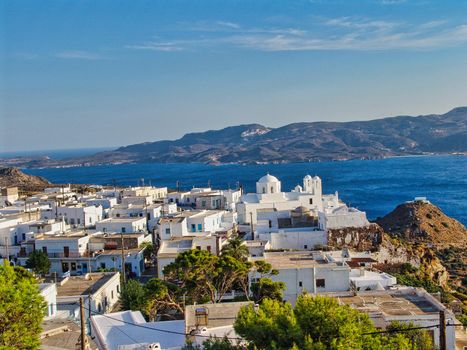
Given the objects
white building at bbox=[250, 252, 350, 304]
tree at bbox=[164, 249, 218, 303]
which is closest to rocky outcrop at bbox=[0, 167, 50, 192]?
white building at bbox=[250, 252, 350, 304]

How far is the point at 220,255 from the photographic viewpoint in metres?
32.5

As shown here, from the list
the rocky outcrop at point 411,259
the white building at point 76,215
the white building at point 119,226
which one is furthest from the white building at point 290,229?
the white building at point 76,215

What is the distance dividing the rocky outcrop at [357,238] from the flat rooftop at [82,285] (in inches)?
709

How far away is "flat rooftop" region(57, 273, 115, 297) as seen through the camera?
1081 inches

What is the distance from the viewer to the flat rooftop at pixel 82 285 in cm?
2747

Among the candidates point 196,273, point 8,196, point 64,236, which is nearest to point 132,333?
point 196,273

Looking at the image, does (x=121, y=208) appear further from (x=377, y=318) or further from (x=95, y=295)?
(x=377, y=318)

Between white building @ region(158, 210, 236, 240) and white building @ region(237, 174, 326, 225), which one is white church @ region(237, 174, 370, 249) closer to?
white building @ region(237, 174, 326, 225)

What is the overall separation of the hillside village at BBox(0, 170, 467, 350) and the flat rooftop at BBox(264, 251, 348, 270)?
0.27 ft

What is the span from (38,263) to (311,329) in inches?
1024

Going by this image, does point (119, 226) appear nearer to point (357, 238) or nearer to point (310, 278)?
point (357, 238)

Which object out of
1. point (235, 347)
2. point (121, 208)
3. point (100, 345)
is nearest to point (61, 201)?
point (121, 208)

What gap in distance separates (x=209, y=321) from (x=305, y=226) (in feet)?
88.8

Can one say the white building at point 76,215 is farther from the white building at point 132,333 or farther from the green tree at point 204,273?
the white building at point 132,333
